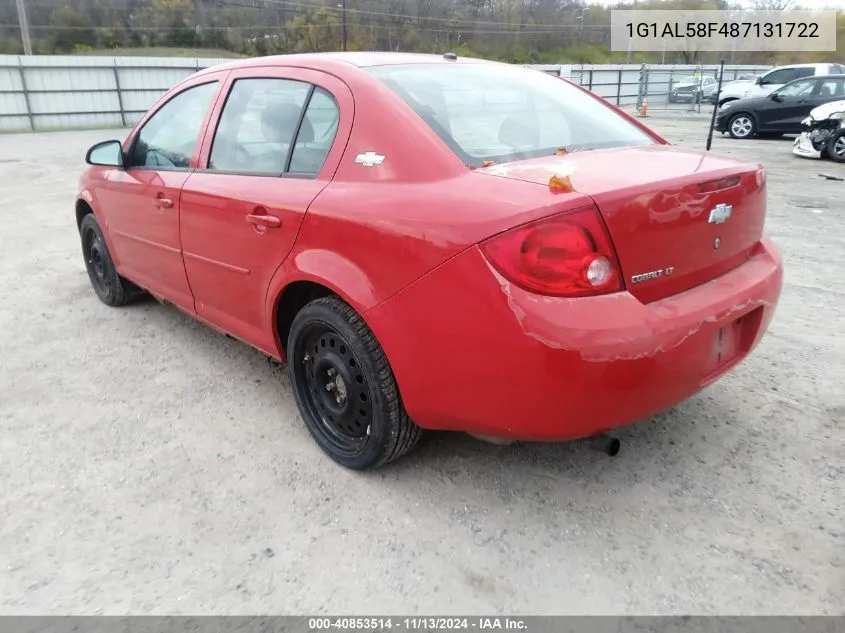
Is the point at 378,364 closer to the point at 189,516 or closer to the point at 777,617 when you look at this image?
the point at 189,516

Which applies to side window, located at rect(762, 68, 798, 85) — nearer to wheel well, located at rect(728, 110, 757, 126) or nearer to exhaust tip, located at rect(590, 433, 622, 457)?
wheel well, located at rect(728, 110, 757, 126)

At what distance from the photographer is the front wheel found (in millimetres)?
16594

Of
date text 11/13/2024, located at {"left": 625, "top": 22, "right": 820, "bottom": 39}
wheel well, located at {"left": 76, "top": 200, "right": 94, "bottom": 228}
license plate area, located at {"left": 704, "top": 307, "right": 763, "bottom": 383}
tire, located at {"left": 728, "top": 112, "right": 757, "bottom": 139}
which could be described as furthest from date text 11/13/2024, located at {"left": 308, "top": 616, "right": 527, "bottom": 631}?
date text 11/13/2024, located at {"left": 625, "top": 22, "right": 820, "bottom": 39}

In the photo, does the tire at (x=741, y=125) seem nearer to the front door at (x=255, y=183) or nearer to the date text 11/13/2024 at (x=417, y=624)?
the front door at (x=255, y=183)

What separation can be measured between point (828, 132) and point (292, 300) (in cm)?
1288

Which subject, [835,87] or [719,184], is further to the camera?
[835,87]

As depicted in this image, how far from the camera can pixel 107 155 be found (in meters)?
4.01

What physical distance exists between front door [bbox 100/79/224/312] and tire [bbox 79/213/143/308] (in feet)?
1.11

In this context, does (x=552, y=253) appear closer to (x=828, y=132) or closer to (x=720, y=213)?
(x=720, y=213)

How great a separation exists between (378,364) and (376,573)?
0.72m

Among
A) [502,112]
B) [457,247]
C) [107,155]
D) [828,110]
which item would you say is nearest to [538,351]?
[457,247]

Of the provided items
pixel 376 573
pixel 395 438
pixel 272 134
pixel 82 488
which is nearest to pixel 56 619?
pixel 82 488

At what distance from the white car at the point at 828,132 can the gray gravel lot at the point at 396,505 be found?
10.5m

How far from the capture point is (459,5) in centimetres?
6331
